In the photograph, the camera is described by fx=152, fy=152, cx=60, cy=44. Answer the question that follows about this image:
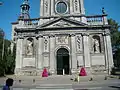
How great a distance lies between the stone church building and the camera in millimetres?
24484

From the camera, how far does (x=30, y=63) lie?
25484 mm

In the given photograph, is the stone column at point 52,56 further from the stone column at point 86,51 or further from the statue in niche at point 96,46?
the statue in niche at point 96,46

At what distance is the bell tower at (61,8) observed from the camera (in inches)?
1074

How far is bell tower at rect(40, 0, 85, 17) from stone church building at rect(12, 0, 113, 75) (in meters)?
0.21

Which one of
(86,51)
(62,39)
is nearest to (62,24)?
(62,39)

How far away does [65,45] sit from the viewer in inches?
1000

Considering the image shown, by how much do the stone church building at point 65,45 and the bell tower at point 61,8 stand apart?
0.68 ft

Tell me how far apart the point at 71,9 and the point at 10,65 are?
15491mm

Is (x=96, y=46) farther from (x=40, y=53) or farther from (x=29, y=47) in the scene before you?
(x=29, y=47)

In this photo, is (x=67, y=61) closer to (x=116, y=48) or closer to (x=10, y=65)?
(x=10, y=65)

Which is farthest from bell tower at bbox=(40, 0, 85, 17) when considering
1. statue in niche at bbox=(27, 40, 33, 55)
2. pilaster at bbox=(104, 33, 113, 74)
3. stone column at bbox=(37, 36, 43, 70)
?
pilaster at bbox=(104, 33, 113, 74)

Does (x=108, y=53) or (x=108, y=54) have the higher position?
(x=108, y=53)

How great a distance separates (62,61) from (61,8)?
9.93 meters

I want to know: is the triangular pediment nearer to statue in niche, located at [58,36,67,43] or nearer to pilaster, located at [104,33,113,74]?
statue in niche, located at [58,36,67,43]
